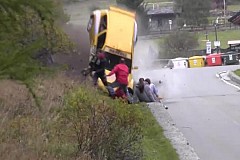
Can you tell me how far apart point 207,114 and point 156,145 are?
7.42 m

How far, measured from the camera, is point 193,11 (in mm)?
77625

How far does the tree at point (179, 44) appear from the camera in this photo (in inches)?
2906

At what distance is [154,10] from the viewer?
7644cm

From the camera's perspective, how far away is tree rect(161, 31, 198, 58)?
73.8 metres

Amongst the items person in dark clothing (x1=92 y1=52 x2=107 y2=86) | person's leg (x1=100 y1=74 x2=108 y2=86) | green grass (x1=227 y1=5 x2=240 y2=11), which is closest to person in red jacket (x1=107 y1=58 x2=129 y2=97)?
person's leg (x1=100 y1=74 x2=108 y2=86)

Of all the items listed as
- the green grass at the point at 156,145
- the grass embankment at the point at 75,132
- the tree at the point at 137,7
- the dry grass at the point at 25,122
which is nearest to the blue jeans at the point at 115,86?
the green grass at the point at 156,145

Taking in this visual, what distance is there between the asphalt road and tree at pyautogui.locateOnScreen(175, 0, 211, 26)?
4260 cm

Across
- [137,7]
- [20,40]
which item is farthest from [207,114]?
[137,7]

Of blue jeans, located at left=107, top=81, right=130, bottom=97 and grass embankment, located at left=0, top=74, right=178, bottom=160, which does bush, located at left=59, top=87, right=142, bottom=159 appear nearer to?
grass embankment, located at left=0, top=74, right=178, bottom=160

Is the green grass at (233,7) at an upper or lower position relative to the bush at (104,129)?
upper

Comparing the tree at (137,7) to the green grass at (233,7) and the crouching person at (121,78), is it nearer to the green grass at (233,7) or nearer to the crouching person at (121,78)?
the crouching person at (121,78)

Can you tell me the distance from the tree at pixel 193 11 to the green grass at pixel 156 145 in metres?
61.8

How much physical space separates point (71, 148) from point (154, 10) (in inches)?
2691

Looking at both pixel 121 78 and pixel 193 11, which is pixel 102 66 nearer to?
pixel 121 78
